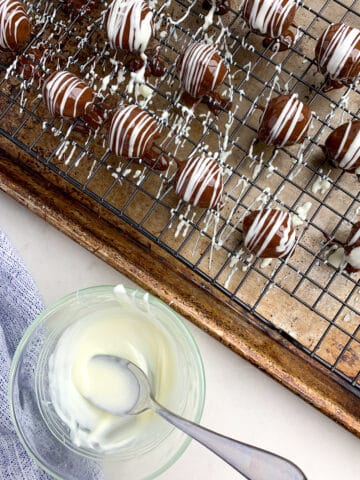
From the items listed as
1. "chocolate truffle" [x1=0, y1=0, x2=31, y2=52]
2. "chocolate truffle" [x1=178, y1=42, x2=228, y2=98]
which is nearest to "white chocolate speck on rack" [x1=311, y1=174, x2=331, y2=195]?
"chocolate truffle" [x1=178, y1=42, x2=228, y2=98]

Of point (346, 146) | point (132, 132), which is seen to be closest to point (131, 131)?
point (132, 132)

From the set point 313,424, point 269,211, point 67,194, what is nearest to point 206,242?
point 269,211

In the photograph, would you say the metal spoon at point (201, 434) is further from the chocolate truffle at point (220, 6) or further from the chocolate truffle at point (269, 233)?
the chocolate truffle at point (220, 6)

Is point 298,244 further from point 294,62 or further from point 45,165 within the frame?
point 45,165

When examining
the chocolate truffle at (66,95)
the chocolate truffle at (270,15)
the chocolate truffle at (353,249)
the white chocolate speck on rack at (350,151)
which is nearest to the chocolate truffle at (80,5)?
the chocolate truffle at (66,95)

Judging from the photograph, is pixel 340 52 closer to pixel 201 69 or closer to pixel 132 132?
pixel 201 69
